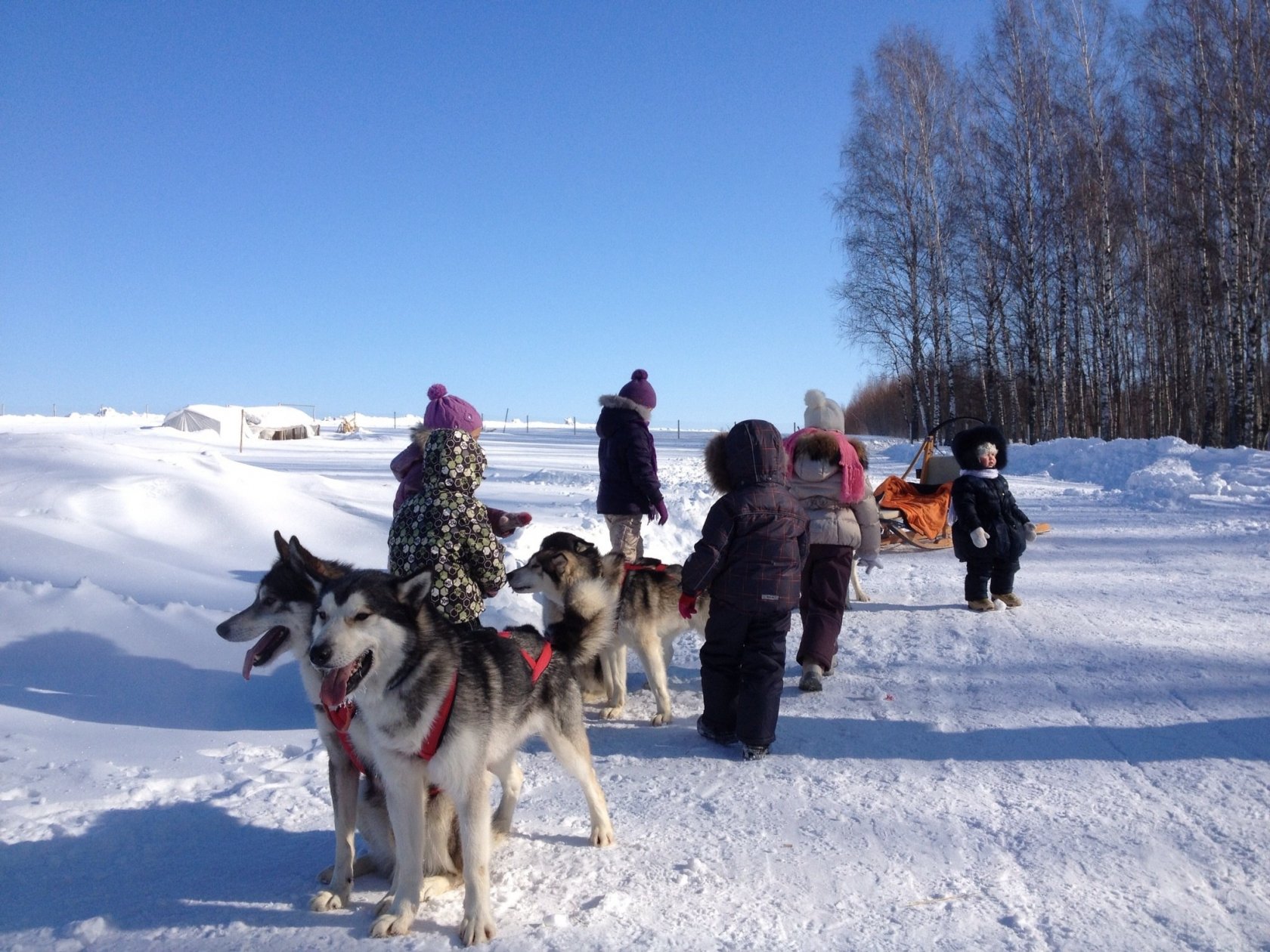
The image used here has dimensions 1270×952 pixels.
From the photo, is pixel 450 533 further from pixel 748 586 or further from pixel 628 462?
pixel 628 462

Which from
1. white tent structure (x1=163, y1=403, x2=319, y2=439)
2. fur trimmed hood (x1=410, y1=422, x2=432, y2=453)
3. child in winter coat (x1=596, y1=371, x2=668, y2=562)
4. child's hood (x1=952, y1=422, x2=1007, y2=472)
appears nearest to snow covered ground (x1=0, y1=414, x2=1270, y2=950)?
child in winter coat (x1=596, y1=371, x2=668, y2=562)

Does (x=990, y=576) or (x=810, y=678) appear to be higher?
(x=990, y=576)

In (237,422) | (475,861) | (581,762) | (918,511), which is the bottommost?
(475,861)

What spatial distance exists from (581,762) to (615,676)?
1.82 m

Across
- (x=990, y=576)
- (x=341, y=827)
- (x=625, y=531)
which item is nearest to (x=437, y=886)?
(x=341, y=827)

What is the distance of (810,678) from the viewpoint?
5.55 m

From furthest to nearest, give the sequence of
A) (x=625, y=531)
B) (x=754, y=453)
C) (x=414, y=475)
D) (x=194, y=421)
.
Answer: (x=194, y=421), (x=625, y=531), (x=414, y=475), (x=754, y=453)

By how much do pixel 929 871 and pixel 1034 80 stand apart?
992 inches

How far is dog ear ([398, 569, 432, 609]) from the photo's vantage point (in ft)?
9.71

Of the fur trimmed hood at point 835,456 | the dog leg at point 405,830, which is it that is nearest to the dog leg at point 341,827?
the dog leg at point 405,830

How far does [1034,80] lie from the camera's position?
75.6 feet

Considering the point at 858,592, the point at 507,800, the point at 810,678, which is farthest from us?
the point at 858,592

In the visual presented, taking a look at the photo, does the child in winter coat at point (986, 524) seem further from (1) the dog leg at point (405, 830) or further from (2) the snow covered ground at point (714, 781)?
(1) the dog leg at point (405, 830)

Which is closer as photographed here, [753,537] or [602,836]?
[602,836]
